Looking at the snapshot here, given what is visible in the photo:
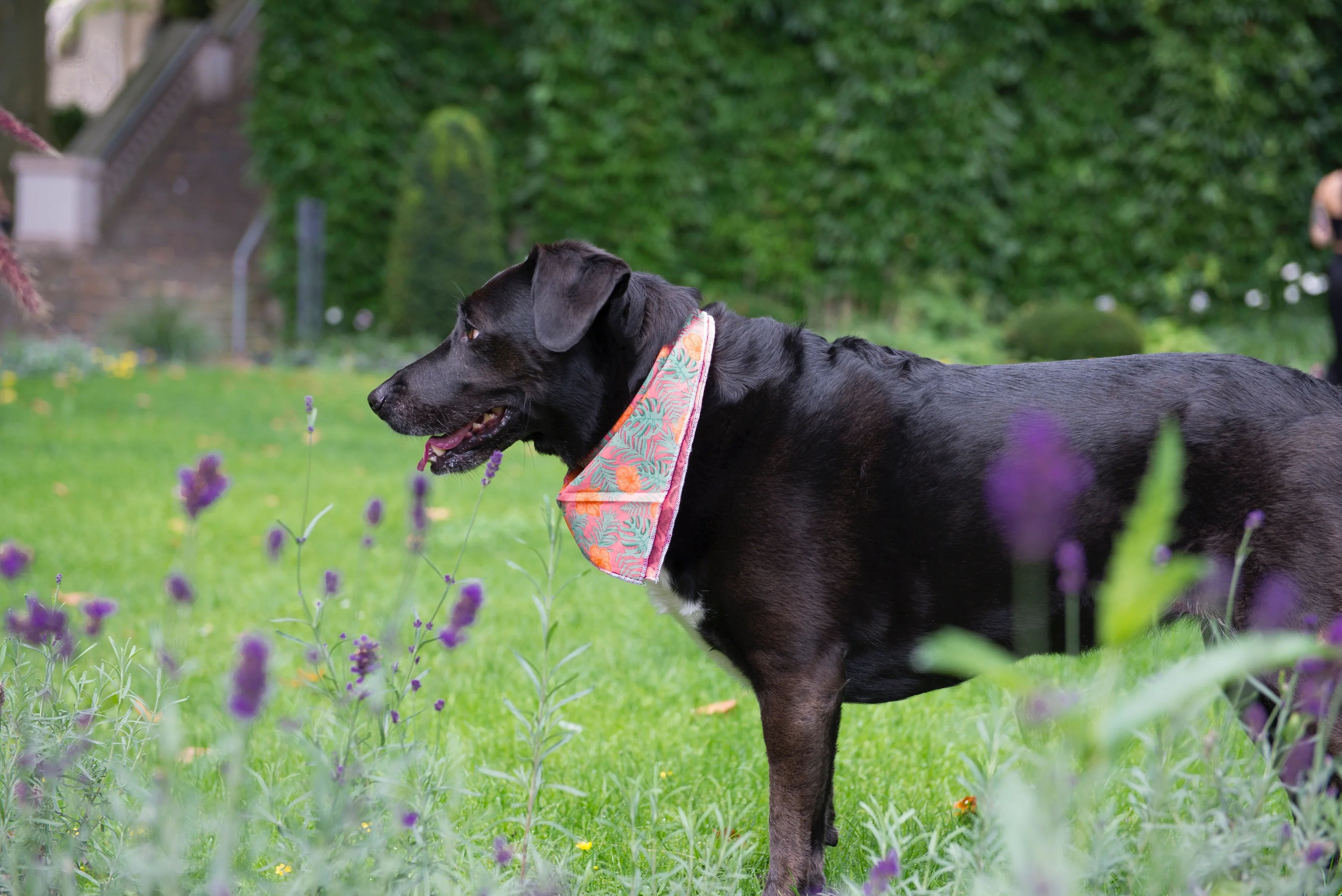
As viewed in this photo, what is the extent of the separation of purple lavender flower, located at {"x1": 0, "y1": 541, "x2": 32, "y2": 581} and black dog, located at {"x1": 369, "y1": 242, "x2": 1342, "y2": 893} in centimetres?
117

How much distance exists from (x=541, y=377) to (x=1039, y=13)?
36.8 ft

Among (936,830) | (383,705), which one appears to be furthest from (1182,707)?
(383,705)

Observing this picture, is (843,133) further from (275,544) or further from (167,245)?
(275,544)

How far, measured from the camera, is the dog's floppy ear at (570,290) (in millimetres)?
2467

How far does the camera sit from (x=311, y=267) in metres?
13.3

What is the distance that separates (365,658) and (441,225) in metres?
11.1

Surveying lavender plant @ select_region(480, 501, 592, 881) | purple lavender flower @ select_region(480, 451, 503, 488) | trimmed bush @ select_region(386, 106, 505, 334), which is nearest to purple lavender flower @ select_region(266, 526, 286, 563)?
lavender plant @ select_region(480, 501, 592, 881)

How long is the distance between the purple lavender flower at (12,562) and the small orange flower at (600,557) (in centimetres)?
114

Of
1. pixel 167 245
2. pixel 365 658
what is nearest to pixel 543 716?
pixel 365 658

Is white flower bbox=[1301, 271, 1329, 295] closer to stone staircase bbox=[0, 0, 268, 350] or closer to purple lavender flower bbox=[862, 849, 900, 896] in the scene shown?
purple lavender flower bbox=[862, 849, 900, 896]

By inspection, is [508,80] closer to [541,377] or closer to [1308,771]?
[541,377]

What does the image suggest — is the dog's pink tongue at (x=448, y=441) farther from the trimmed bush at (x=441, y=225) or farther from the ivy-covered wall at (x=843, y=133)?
the ivy-covered wall at (x=843, y=133)

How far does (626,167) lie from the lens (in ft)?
42.1

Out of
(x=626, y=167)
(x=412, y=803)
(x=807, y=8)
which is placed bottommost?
(x=412, y=803)
